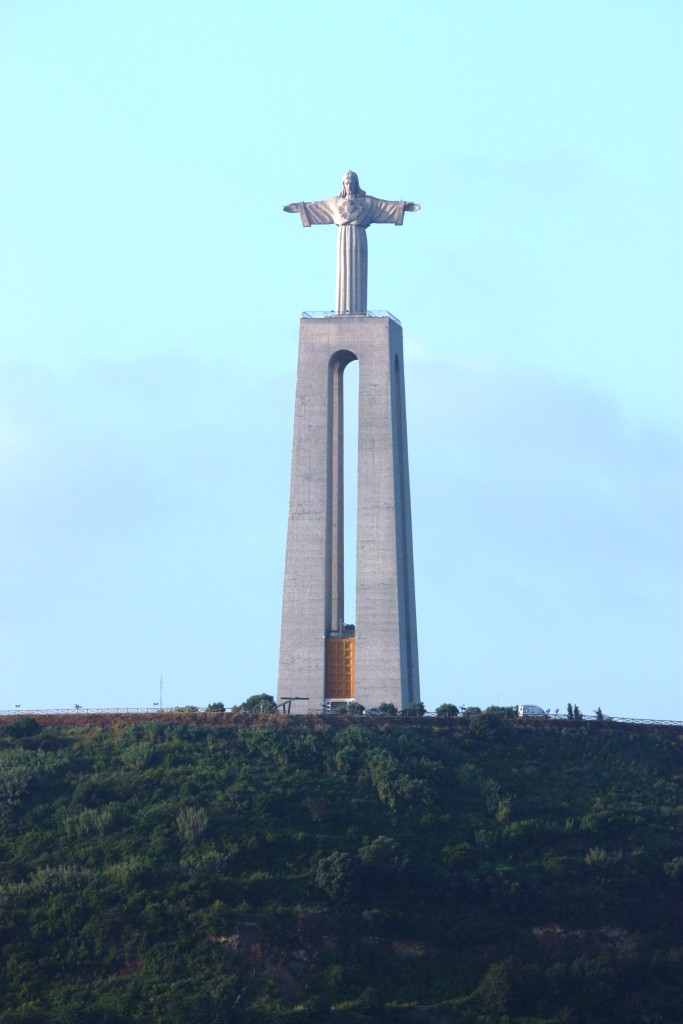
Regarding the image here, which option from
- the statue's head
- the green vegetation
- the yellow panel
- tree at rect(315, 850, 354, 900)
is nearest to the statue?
the statue's head

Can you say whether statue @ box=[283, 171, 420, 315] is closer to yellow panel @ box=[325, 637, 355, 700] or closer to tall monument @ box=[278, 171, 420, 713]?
tall monument @ box=[278, 171, 420, 713]

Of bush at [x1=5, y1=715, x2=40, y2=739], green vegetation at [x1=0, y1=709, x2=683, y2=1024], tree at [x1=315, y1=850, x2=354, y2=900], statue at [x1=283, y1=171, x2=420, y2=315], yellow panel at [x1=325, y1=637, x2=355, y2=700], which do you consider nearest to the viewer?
green vegetation at [x1=0, y1=709, x2=683, y2=1024]

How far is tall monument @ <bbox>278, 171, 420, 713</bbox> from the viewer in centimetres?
6284

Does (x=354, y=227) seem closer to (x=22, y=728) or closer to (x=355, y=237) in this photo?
(x=355, y=237)

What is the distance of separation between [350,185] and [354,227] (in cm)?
163

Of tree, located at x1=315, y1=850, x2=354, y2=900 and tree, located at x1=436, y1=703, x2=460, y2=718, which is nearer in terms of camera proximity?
tree, located at x1=315, y1=850, x2=354, y2=900

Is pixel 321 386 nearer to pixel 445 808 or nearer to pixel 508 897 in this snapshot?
pixel 445 808

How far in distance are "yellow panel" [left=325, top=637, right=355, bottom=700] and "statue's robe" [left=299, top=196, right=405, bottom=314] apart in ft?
39.1

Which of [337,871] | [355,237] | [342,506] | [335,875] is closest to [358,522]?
[342,506]

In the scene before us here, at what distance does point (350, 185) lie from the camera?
220ft

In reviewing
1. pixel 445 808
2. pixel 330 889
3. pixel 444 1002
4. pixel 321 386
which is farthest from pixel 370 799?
pixel 321 386

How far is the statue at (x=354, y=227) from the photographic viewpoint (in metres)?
66.7

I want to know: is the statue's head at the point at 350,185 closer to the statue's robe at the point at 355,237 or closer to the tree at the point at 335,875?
the statue's robe at the point at 355,237

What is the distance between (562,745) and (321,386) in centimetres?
1532
